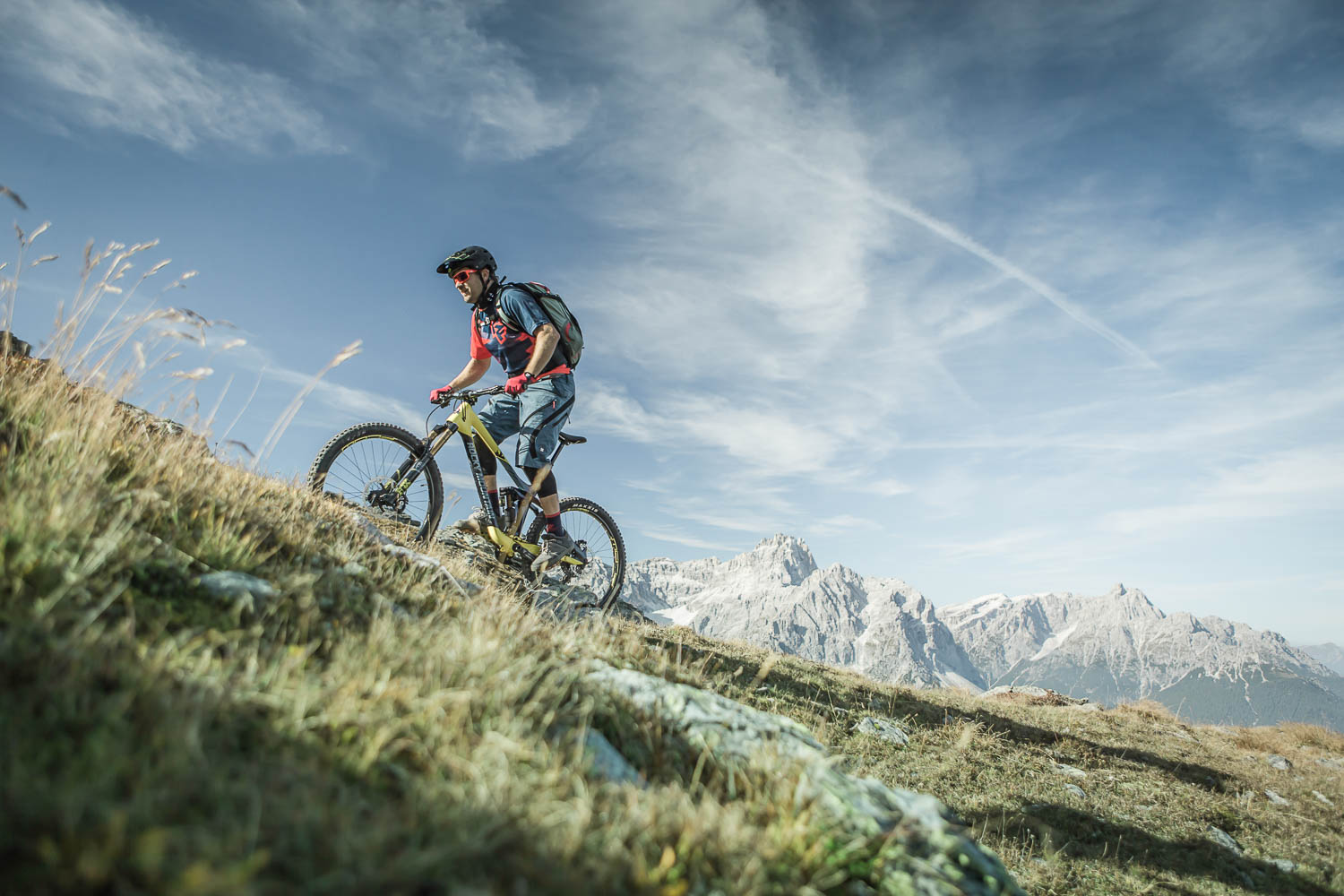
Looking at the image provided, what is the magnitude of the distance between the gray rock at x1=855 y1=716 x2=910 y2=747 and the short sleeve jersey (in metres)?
6.42

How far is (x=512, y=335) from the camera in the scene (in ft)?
26.8

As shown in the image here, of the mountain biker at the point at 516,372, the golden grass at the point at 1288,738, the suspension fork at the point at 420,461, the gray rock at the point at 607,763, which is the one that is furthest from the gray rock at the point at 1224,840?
the suspension fork at the point at 420,461

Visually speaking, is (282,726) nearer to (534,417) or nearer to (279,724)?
(279,724)

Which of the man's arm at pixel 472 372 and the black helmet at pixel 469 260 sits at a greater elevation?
the black helmet at pixel 469 260

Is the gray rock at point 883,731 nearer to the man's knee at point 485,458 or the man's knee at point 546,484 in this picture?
the man's knee at point 546,484

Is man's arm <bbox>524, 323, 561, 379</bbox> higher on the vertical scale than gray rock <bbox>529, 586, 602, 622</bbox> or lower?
higher

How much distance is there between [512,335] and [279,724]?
6.69 metres

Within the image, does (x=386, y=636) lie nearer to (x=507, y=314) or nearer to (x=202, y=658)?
(x=202, y=658)

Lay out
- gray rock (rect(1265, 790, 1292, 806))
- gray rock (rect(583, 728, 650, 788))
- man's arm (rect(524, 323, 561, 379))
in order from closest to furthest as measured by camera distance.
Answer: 1. gray rock (rect(583, 728, 650, 788))
2. man's arm (rect(524, 323, 561, 379))
3. gray rock (rect(1265, 790, 1292, 806))

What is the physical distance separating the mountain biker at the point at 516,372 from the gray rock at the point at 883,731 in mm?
4924

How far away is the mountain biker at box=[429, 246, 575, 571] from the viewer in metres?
7.89

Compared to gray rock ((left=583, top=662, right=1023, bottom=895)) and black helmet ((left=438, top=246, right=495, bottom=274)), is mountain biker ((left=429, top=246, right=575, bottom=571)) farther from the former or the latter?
gray rock ((left=583, top=662, right=1023, bottom=895))

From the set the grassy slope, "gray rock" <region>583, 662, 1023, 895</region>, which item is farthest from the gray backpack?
"gray rock" <region>583, 662, 1023, 895</region>

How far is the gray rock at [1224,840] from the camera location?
6.83 metres
